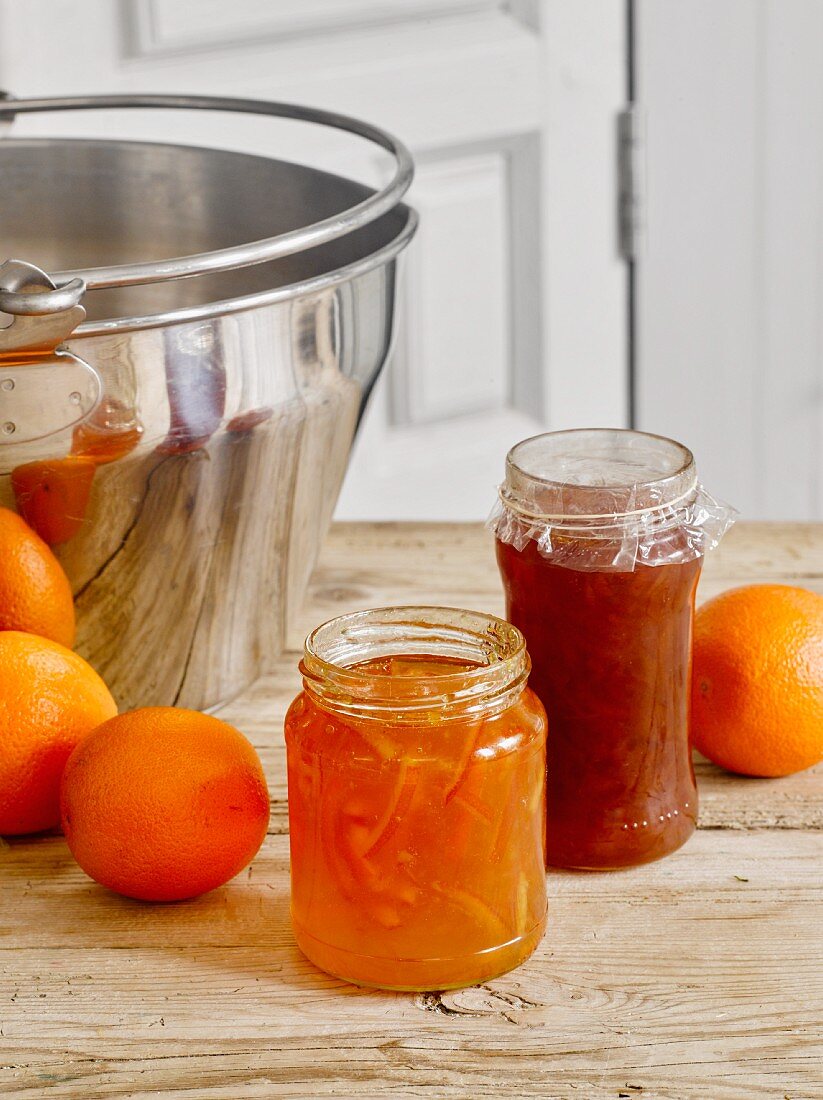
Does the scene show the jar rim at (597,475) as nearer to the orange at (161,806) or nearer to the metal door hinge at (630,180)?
the orange at (161,806)

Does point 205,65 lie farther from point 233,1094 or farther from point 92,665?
point 233,1094

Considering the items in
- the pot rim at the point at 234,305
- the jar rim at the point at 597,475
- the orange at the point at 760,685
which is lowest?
the orange at the point at 760,685

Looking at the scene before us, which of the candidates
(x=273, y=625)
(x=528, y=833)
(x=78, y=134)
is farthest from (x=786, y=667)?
(x=78, y=134)

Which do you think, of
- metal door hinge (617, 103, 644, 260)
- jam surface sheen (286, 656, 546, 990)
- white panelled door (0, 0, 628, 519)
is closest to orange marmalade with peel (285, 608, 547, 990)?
jam surface sheen (286, 656, 546, 990)

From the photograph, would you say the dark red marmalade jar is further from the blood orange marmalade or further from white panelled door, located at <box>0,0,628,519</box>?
white panelled door, located at <box>0,0,628,519</box>

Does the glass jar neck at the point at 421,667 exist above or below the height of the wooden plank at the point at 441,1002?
above

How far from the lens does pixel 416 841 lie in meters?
0.51

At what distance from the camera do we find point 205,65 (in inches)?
58.0

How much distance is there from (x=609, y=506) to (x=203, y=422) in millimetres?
213

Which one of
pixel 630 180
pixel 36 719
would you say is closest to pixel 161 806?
pixel 36 719

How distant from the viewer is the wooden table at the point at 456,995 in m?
0.48

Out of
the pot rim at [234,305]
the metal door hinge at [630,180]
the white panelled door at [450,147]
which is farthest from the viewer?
the metal door hinge at [630,180]

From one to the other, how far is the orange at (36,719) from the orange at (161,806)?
30 mm

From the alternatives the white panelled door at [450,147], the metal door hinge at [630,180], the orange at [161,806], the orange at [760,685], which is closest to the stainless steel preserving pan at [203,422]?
the orange at [161,806]
